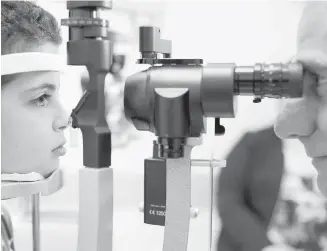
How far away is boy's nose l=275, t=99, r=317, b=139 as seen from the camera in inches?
31.4

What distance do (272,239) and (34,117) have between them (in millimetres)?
803

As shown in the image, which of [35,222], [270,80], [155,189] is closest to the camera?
[270,80]

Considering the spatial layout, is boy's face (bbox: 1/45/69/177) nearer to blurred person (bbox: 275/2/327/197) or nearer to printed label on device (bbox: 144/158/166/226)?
printed label on device (bbox: 144/158/166/226)

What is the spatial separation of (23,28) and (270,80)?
0.51 m

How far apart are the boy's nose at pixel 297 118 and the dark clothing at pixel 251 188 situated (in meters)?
0.49

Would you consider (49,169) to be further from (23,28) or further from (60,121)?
(23,28)

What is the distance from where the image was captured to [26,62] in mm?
862

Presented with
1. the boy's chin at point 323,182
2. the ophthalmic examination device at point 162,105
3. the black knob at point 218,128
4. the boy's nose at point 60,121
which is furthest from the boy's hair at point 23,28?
the boy's chin at point 323,182

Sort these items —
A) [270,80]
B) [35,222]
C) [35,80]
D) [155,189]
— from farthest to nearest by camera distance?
[35,222], [35,80], [155,189], [270,80]

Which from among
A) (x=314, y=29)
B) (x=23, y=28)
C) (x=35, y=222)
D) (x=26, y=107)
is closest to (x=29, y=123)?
(x=26, y=107)

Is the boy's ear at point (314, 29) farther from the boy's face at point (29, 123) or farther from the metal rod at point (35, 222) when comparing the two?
the metal rod at point (35, 222)

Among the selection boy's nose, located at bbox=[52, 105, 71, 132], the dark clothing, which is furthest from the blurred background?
boy's nose, located at bbox=[52, 105, 71, 132]

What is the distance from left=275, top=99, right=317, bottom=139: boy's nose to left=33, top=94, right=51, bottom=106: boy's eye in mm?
456

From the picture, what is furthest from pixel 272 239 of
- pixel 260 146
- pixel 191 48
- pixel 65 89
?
pixel 65 89
